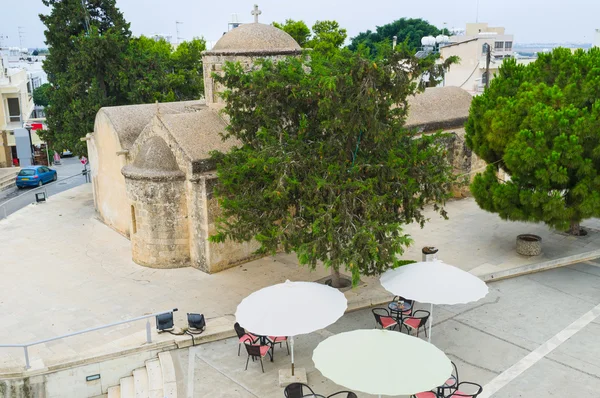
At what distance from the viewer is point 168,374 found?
1091 cm

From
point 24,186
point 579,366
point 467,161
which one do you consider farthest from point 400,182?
point 24,186

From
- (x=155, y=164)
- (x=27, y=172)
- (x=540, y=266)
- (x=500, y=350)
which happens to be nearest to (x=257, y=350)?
(x=500, y=350)

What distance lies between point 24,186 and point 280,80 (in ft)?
76.0

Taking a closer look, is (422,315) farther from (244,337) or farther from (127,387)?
(127,387)

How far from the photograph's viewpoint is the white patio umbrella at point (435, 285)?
1049 centimetres

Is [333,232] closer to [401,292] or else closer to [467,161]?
[401,292]

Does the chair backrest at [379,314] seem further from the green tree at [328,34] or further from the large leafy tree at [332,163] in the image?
the green tree at [328,34]

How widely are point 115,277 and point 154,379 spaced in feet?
19.2

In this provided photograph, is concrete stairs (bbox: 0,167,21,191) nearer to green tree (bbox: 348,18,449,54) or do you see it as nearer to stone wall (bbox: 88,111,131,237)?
stone wall (bbox: 88,111,131,237)

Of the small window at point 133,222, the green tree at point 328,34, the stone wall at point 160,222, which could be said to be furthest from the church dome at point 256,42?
the green tree at point 328,34

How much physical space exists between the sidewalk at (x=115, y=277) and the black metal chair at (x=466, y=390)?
12.5 feet

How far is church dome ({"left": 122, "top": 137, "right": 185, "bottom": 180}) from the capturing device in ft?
52.2

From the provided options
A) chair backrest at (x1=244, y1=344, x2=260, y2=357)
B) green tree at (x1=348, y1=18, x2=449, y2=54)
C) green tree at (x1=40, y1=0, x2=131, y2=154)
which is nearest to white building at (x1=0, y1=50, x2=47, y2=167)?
green tree at (x1=40, y1=0, x2=131, y2=154)

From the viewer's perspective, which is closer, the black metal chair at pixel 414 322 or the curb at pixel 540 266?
the black metal chair at pixel 414 322
